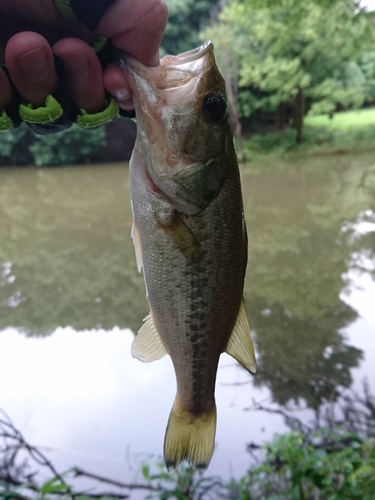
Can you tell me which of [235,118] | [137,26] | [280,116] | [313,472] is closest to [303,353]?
[313,472]

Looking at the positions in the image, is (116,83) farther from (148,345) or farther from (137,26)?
(148,345)

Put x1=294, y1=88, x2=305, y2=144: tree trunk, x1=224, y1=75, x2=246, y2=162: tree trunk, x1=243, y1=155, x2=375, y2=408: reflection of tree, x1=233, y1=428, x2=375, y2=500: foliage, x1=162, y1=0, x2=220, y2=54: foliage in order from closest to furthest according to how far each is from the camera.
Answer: x1=233, y1=428, x2=375, y2=500: foliage, x1=243, y1=155, x2=375, y2=408: reflection of tree, x1=224, y1=75, x2=246, y2=162: tree trunk, x1=162, y1=0, x2=220, y2=54: foliage, x1=294, y1=88, x2=305, y2=144: tree trunk

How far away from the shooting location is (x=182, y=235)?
53.2 inches

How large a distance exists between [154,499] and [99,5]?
284cm

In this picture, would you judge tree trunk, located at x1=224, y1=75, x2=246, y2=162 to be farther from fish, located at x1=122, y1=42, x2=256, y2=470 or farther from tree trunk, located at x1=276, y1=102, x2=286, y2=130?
fish, located at x1=122, y1=42, x2=256, y2=470

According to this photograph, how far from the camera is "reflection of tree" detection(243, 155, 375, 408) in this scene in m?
4.13

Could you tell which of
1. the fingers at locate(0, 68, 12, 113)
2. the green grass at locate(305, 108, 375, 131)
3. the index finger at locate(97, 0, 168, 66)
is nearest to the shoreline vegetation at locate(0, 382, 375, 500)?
Result: the fingers at locate(0, 68, 12, 113)

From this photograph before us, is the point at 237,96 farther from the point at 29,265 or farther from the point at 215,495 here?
the point at 215,495

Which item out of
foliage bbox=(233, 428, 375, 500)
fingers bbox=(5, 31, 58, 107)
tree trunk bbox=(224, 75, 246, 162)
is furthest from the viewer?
tree trunk bbox=(224, 75, 246, 162)

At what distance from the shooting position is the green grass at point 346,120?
2194 cm

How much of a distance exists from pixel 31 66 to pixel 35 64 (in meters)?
0.01

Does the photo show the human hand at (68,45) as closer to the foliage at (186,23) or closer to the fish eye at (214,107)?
the fish eye at (214,107)

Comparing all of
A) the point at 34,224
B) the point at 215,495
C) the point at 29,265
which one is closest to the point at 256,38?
the point at 34,224

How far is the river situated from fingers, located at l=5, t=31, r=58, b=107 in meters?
2.81
